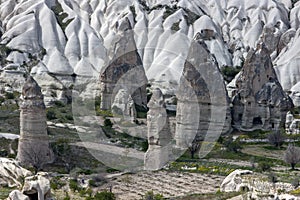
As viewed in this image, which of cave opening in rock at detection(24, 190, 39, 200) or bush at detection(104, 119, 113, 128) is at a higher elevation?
bush at detection(104, 119, 113, 128)

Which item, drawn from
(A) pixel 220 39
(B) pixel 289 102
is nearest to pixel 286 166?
(B) pixel 289 102

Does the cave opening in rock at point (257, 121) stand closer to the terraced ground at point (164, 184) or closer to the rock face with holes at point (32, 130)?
→ the terraced ground at point (164, 184)

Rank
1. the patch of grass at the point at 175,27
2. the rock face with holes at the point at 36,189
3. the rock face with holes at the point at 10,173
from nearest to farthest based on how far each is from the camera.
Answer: the rock face with holes at the point at 36,189
the rock face with holes at the point at 10,173
the patch of grass at the point at 175,27

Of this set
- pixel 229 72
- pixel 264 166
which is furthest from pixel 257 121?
pixel 229 72

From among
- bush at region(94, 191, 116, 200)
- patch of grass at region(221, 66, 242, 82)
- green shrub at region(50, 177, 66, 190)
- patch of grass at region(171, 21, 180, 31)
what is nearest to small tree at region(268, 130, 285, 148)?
green shrub at region(50, 177, 66, 190)

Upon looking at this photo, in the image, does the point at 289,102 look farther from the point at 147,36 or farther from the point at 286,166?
the point at 147,36

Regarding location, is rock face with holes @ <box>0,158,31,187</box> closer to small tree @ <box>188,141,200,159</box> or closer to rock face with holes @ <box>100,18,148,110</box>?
small tree @ <box>188,141,200,159</box>

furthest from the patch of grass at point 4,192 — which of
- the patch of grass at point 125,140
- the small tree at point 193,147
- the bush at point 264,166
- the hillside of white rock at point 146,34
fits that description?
the hillside of white rock at point 146,34
